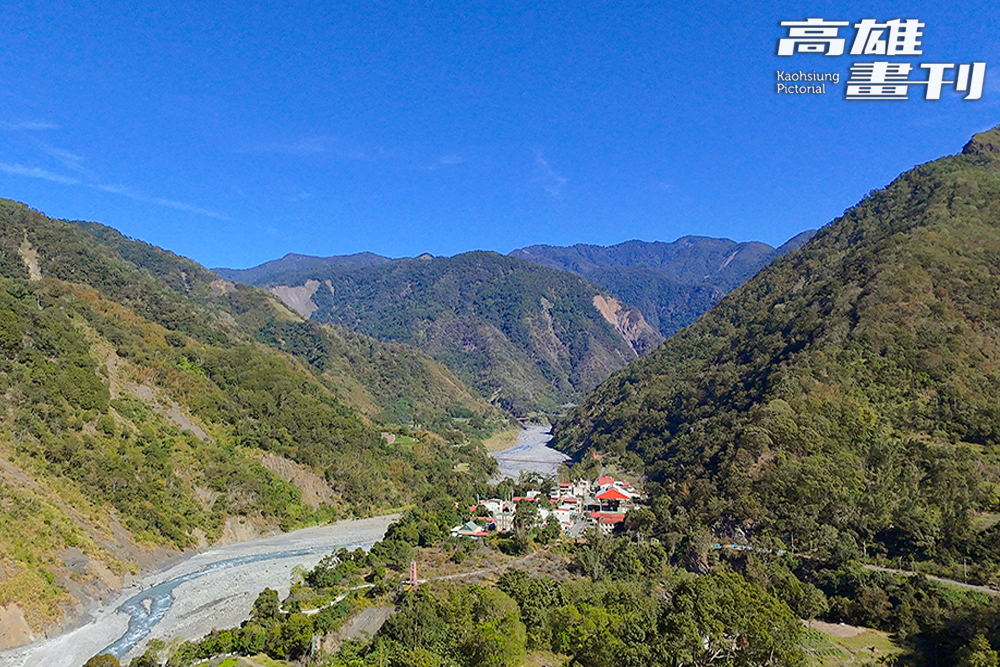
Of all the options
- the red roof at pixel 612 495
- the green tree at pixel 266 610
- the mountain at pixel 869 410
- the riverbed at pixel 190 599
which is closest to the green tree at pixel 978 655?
the mountain at pixel 869 410

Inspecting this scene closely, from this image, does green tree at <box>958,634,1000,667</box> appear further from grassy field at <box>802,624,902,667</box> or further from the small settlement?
the small settlement

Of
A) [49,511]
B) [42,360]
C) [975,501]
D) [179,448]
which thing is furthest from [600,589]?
[42,360]

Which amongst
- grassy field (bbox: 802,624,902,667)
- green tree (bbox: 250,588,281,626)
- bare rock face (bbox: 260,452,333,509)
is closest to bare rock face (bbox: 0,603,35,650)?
green tree (bbox: 250,588,281,626)

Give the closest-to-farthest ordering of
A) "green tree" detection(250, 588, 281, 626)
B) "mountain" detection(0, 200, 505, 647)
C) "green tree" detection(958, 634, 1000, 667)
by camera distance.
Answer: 1. "green tree" detection(958, 634, 1000, 667)
2. "green tree" detection(250, 588, 281, 626)
3. "mountain" detection(0, 200, 505, 647)

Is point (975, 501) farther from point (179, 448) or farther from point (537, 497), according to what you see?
point (179, 448)

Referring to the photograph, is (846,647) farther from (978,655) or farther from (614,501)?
(614,501)

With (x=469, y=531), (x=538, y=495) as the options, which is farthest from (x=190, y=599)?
(x=538, y=495)

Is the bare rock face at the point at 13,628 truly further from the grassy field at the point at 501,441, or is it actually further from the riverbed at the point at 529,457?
the grassy field at the point at 501,441
